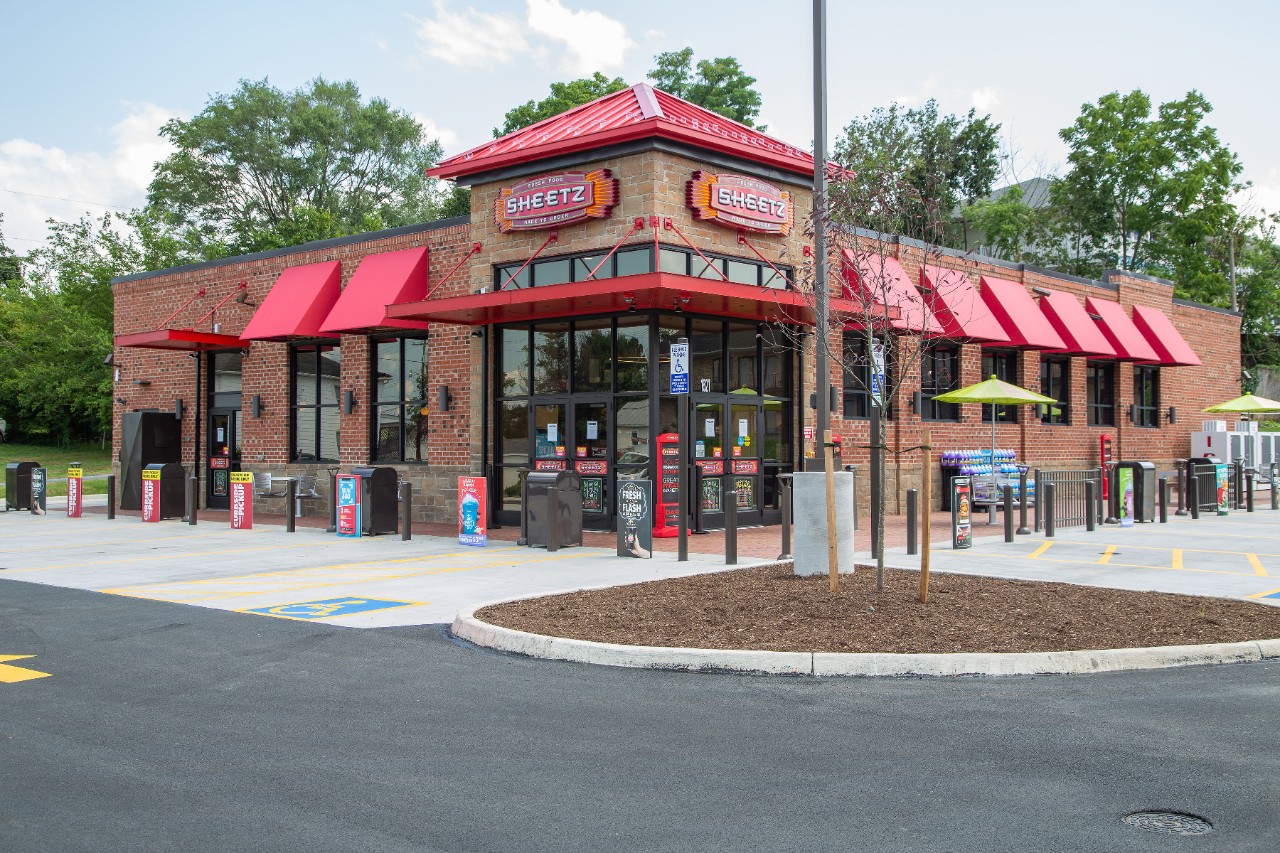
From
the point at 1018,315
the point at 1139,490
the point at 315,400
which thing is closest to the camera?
the point at 1139,490

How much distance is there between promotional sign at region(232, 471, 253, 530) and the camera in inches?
766

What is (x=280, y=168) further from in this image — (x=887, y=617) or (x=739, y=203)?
(x=887, y=617)

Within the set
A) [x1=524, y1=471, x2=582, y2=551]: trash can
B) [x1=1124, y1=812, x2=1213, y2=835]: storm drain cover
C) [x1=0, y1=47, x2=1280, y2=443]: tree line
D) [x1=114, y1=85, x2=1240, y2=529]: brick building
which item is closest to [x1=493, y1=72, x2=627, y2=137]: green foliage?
[x1=0, y1=47, x2=1280, y2=443]: tree line

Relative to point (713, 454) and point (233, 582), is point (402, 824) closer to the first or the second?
point (233, 582)

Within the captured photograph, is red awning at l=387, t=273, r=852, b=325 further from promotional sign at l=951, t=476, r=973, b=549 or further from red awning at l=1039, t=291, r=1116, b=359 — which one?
red awning at l=1039, t=291, r=1116, b=359

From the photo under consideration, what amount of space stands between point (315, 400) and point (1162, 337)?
2262cm

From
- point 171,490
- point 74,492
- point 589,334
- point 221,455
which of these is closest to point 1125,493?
point 589,334

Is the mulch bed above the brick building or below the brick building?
below

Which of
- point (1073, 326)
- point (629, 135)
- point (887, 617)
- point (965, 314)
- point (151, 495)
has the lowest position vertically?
point (887, 617)

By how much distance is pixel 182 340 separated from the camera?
23.6 m

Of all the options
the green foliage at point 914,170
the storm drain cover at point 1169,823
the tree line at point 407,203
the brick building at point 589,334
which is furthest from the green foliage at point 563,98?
the storm drain cover at point 1169,823

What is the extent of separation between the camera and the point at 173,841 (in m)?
4.29

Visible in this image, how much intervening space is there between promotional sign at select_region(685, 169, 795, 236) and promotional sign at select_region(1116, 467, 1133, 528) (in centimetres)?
752

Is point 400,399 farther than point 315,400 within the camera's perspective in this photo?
No
